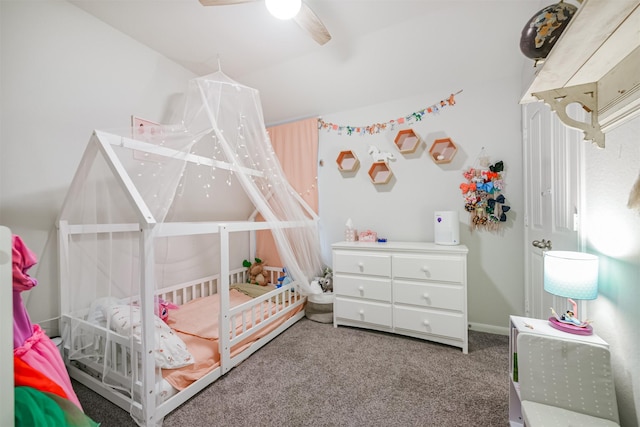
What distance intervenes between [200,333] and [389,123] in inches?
114

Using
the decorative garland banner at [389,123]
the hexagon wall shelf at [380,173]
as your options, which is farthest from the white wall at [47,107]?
the hexagon wall shelf at [380,173]

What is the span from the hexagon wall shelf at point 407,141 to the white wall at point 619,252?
1.62 metres

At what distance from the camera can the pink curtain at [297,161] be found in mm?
3371

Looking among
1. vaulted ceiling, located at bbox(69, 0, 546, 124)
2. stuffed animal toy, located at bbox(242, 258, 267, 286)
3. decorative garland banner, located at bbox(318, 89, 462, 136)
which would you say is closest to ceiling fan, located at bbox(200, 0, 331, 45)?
vaulted ceiling, located at bbox(69, 0, 546, 124)

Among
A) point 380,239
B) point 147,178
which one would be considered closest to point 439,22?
point 380,239

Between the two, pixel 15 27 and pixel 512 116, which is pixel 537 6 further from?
pixel 15 27

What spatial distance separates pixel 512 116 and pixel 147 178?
326cm

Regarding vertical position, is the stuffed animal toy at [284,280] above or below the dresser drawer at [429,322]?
above

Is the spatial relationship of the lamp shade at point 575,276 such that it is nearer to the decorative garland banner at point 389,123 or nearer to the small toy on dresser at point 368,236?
the small toy on dresser at point 368,236

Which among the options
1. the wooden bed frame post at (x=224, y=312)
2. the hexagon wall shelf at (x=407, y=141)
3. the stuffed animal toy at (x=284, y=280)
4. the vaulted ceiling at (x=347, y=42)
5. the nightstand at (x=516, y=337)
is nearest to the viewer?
the nightstand at (x=516, y=337)

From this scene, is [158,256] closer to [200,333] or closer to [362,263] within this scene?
[200,333]

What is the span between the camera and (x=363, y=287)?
8.54 feet

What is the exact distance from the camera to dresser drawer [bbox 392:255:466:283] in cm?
223

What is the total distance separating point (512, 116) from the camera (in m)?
2.49
